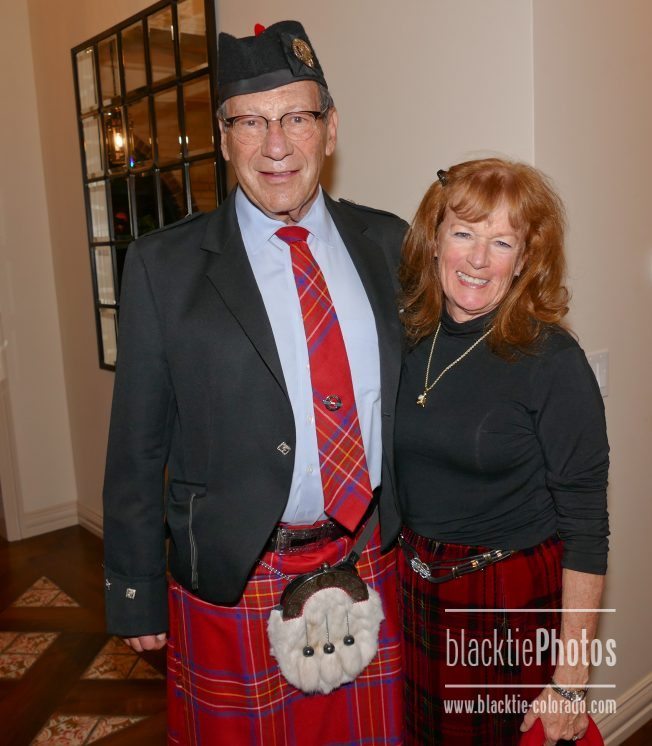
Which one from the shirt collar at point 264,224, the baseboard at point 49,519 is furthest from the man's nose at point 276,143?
the baseboard at point 49,519

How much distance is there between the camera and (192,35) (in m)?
2.67

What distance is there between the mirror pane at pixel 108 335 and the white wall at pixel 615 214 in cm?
229

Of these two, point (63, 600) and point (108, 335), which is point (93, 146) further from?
A: point (63, 600)

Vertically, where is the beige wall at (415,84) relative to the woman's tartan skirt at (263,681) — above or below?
above

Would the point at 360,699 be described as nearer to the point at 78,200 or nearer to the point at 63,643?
the point at 63,643

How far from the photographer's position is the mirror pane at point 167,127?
112 inches

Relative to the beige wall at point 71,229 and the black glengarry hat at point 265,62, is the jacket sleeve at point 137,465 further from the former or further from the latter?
the beige wall at point 71,229

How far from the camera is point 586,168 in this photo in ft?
6.06

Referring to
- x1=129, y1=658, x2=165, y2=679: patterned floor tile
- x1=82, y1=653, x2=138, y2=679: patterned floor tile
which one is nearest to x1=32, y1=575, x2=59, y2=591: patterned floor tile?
x1=82, y1=653, x2=138, y2=679: patterned floor tile

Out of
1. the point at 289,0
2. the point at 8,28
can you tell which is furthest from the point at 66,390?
the point at 289,0

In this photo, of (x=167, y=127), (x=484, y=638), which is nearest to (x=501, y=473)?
(x=484, y=638)

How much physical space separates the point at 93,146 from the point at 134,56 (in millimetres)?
538

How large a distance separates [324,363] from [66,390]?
116 inches

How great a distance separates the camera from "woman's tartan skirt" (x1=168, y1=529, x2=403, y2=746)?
1509mm
